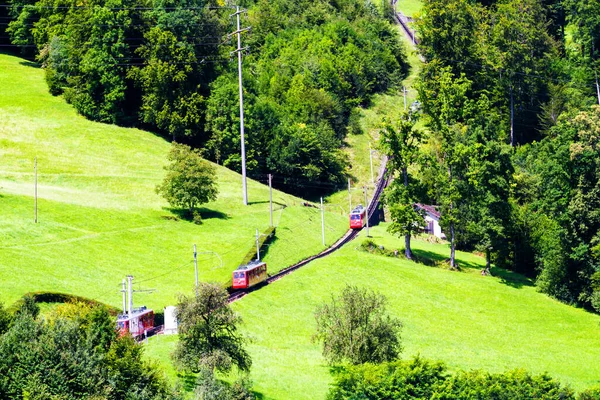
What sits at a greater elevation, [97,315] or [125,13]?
[125,13]

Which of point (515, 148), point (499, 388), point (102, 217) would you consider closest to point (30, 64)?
point (102, 217)

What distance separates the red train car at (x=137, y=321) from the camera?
80.2 m

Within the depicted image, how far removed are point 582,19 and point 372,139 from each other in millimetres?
40606

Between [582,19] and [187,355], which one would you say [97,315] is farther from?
[582,19]

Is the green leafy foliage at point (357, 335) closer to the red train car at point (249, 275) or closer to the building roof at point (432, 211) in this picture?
the red train car at point (249, 275)

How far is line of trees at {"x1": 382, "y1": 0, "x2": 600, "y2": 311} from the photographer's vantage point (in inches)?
4542

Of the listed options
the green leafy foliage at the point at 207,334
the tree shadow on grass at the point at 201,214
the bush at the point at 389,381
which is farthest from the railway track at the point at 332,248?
the bush at the point at 389,381

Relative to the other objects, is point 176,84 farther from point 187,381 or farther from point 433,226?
point 187,381

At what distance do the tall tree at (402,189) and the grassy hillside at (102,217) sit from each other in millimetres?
10283

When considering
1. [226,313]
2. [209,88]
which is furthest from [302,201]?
[226,313]

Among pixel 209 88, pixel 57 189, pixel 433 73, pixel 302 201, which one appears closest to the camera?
pixel 57 189

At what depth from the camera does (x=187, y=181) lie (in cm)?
A: 11806

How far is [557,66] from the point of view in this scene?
6949 inches

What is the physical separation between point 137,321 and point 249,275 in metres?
18.0
